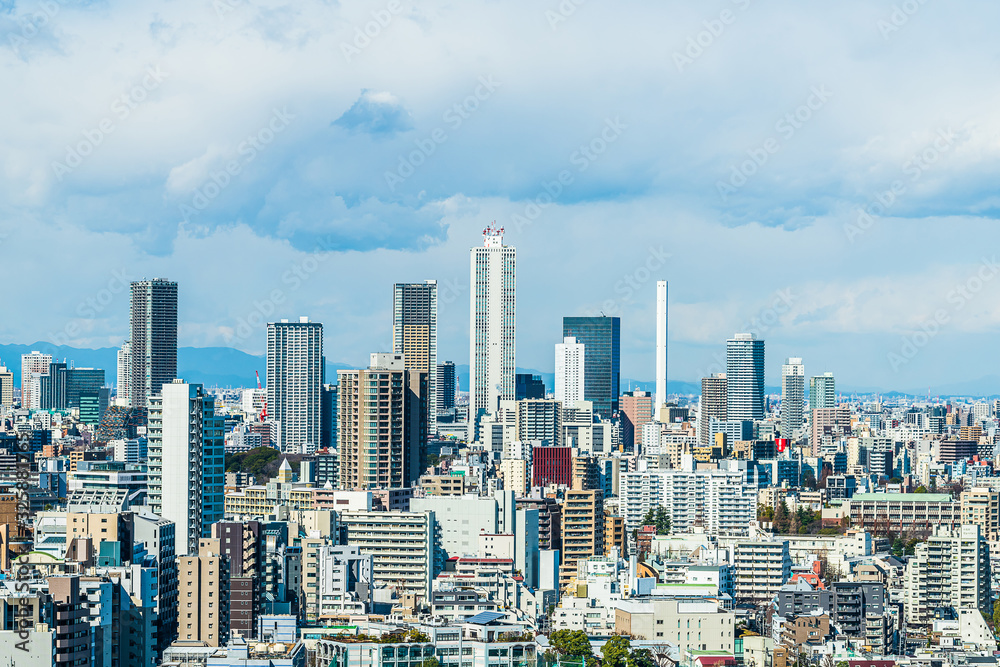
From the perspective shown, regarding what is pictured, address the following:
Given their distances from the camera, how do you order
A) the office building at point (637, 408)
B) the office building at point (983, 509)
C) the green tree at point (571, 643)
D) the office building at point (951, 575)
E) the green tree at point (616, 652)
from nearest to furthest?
the green tree at point (616, 652) < the green tree at point (571, 643) < the office building at point (951, 575) < the office building at point (983, 509) < the office building at point (637, 408)

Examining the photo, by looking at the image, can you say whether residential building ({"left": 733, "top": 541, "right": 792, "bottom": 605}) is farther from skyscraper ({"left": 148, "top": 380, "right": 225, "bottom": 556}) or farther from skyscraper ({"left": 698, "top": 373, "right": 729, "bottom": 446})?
skyscraper ({"left": 698, "top": 373, "right": 729, "bottom": 446})

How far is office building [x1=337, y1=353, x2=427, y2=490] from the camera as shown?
4847 cm

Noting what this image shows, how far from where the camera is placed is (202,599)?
85.3 ft

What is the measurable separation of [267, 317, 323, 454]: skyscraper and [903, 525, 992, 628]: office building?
58.0 metres

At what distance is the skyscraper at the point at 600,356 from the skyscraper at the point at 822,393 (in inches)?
559

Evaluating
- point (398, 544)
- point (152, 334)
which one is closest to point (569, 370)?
point (152, 334)

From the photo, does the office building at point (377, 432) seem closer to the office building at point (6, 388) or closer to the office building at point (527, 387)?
the office building at point (527, 387)

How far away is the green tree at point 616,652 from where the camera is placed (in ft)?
76.1

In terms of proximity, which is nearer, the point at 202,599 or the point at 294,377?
the point at 202,599

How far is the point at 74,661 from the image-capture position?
68.7 ft

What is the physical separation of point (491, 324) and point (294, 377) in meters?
13.2

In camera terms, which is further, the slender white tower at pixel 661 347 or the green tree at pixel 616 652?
the slender white tower at pixel 661 347

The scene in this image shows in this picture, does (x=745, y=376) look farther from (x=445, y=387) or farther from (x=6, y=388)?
(x=6, y=388)

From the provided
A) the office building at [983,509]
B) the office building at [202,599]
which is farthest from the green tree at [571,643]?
the office building at [983,509]
